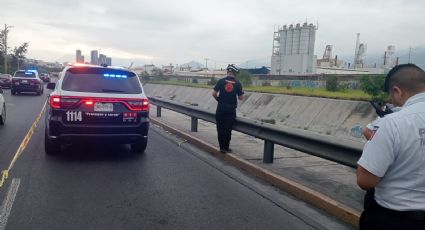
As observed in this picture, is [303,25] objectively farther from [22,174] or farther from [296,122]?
[22,174]

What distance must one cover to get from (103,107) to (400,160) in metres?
6.37

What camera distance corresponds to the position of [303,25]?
83688 millimetres

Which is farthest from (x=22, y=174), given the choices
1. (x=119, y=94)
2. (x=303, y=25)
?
(x=303, y=25)

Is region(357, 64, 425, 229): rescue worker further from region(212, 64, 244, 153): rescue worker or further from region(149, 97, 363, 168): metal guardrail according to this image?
region(212, 64, 244, 153): rescue worker

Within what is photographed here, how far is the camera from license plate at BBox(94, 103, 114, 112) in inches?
310

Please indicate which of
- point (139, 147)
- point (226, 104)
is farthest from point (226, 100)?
point (139, 147)

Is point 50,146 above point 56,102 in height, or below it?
below

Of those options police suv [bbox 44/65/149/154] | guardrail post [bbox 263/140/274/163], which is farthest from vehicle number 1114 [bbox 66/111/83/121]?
guardrail post [bbox 263/140/274/163]

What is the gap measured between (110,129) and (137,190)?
2.07 meters

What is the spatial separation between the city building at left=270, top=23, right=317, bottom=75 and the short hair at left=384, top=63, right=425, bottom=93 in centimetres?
7918

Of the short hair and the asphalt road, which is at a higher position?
the short hair

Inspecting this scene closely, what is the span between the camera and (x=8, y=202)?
17.9 ft

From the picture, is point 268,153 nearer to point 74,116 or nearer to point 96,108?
point 96,108

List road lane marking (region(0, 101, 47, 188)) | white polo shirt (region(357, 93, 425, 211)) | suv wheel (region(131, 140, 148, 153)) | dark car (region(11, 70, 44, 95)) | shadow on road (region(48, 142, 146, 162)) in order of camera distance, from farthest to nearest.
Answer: dark car (region(11, 70, 44, 95)) → suv wheel (region(131, 140, 148, 153)) → shadow on road (region(48, 142, 146, 162)) → road lane marking (region(0, 101, 47, 188)) → white polo shirt (region(357, 93, 425, 211))
